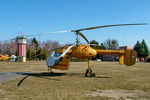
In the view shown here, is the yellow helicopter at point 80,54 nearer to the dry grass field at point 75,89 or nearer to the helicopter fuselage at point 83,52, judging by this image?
the helicopter fuselage at point 83,52

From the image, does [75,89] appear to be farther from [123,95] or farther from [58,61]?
[58,61]

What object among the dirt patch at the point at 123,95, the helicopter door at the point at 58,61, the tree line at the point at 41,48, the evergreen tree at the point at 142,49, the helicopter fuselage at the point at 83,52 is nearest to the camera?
the dirt patch at the point at 123,95

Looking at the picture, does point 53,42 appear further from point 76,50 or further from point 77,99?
point 77,99

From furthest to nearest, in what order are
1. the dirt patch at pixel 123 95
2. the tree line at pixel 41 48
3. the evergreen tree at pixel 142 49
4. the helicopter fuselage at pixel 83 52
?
1. the evergreen tree at pixel 142 49
2. the tree line at pixel 41 48
3. the helicopter fuselage at pixel 83 52
4. the dirt patch at pixel 123 95

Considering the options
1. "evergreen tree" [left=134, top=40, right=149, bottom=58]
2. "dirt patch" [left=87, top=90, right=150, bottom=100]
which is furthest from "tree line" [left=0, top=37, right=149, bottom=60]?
"dirt patch" [left=87, top=90, right=150, bottom=100]

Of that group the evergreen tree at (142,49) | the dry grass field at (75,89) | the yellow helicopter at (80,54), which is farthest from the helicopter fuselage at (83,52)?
the evergreen tree at (142,49)

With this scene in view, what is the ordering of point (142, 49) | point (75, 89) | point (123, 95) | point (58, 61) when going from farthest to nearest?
point (142, 49) < point (58, 61) < point (75, 89) < point (123, 95)

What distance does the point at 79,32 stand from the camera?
16.0 metres

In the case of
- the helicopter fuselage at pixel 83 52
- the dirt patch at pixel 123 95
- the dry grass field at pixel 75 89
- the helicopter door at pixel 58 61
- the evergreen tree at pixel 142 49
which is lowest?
the dirt patch at pixel 123 95

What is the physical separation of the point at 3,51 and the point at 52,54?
91.9m

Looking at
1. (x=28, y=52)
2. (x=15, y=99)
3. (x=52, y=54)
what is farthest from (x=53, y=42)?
(x=15, y=99)

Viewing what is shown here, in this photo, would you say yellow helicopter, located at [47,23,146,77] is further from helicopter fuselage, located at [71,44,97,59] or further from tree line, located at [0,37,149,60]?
tree line, located at [0,37,149,60]

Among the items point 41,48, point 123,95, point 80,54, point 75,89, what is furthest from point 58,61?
point 41,48

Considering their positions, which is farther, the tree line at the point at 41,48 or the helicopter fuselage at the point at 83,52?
the tree line at the point at 41,48
